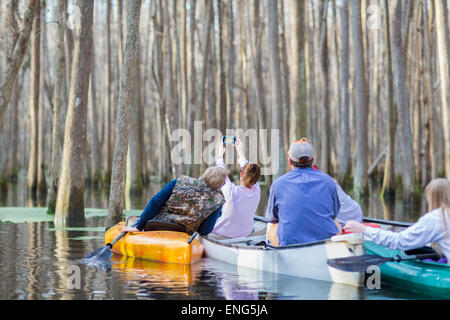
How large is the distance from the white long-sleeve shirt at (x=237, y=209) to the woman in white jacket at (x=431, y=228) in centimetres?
218

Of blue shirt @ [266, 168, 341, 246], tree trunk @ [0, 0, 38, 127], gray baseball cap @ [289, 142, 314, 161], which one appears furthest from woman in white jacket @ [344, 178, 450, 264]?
tree trunk @ [0, 0, 38, 127]

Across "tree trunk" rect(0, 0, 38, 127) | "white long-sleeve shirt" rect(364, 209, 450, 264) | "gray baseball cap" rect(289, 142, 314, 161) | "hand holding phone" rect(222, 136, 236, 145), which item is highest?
"tree trunk" rect(0, 0, 38, 127)

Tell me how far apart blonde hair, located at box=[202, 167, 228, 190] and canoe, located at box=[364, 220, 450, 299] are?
2.01 metres

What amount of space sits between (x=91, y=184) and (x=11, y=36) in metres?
12.3

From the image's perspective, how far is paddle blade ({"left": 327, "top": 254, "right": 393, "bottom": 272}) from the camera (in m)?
4.91

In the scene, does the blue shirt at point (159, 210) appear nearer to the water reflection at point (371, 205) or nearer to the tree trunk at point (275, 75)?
the water reflection at point (371, 205)

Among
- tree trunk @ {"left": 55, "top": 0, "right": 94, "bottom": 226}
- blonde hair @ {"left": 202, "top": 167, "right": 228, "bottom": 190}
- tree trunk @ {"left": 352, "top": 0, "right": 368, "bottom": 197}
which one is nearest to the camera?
blonde hair @ {"left": 202, "top": 167, "right": 228, "bottom": 190}

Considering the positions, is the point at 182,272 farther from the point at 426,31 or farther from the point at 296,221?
the point at 426,31

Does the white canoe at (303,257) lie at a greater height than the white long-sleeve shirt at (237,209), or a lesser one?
lesser

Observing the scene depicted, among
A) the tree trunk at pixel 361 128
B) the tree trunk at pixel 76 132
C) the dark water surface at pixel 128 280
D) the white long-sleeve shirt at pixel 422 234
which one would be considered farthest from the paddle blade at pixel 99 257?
the tree trunk at pixel 361 128

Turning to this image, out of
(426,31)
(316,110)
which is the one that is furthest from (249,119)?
(426,31)

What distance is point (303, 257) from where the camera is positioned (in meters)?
5.46

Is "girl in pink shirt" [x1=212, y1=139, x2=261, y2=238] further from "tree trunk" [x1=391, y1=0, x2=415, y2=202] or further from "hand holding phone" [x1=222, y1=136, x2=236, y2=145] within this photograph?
"tree trunk" [x1=391, y1=0, x2=415, y2=202]

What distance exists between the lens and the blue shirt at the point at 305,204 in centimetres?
532
